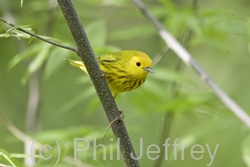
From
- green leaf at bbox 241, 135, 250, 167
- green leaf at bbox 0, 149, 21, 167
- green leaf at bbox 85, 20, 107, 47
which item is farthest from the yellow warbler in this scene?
green leaf at bbox 0, 149, 21, 167

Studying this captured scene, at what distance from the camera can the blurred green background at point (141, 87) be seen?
3.25m

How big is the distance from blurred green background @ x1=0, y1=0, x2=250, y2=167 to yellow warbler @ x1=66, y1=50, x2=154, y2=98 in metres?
0.10

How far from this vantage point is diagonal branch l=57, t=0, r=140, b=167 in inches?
85.2

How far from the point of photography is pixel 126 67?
3.38 m

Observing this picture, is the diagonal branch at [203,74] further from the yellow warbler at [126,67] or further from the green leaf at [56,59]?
the green leaf at [56,59]

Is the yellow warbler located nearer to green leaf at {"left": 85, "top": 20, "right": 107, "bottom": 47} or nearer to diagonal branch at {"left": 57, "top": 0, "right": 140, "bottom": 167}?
green leaf at {"left": 85, "top": 20, "right": 107, "bottom": 47}

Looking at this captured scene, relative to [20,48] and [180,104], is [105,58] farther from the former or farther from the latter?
[20,48]

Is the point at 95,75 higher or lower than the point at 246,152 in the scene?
higher

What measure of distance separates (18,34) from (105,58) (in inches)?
52.3

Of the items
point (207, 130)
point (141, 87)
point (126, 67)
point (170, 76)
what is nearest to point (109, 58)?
point (126, 67)

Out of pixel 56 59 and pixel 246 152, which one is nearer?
pixel 246 152

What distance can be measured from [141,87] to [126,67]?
0.22 meters

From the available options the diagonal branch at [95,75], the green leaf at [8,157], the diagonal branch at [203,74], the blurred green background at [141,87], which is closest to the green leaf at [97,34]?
the blurred green background at [141,87]

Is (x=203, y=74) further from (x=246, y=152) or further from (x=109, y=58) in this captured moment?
(x=109, y=58)
